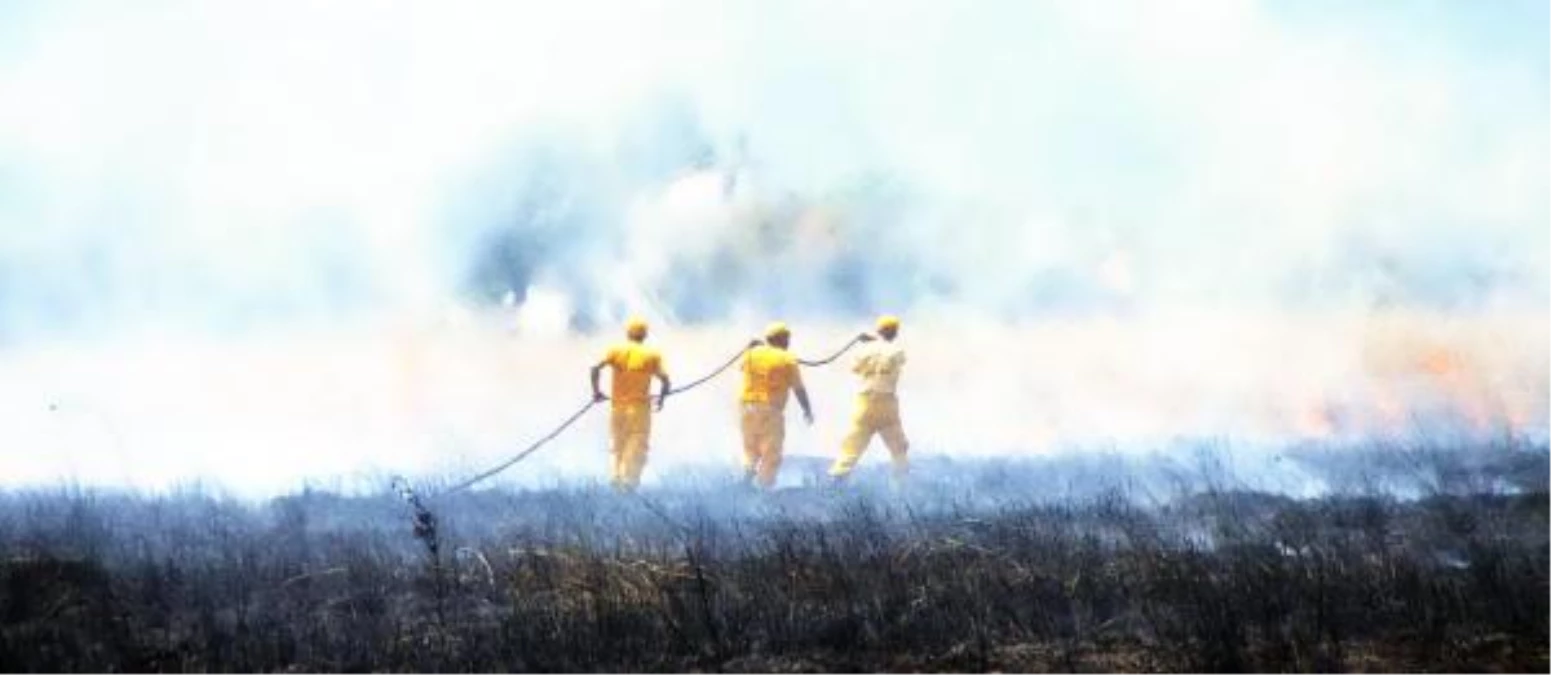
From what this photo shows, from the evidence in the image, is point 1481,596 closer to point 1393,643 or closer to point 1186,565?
point 1393,643

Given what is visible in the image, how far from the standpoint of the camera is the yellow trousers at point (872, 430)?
1684 cm

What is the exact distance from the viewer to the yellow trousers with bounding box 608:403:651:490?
1680cm

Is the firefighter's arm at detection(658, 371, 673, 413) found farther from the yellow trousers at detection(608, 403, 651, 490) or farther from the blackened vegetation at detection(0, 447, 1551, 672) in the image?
the blackened vegetation at detection(0, 447, 1551, 672)

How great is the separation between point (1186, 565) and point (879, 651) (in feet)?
9.07

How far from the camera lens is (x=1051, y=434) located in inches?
1129

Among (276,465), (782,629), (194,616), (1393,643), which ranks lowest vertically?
(1393,643)

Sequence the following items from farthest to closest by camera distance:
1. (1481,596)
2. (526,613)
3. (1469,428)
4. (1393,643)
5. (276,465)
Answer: (276,465), (1469,428), (526,613), (1481,596), (1393,643)

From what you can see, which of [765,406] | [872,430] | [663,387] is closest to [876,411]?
[872,430]

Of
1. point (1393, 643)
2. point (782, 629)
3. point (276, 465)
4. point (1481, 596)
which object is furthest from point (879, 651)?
point (276, 465)

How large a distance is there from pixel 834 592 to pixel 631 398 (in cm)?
801

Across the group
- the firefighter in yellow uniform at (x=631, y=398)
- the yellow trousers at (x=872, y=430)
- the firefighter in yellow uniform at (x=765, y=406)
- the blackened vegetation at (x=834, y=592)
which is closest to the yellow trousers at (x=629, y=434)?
the firefighter in yellow uniform at (x=631, y=398)

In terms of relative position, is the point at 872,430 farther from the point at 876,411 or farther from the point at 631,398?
the point at 631,398

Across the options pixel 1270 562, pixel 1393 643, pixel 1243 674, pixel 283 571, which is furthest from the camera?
pixel 283 571

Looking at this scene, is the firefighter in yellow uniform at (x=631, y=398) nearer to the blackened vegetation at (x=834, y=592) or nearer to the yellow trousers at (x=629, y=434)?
the yellow trousers at (x=629, y=434)
